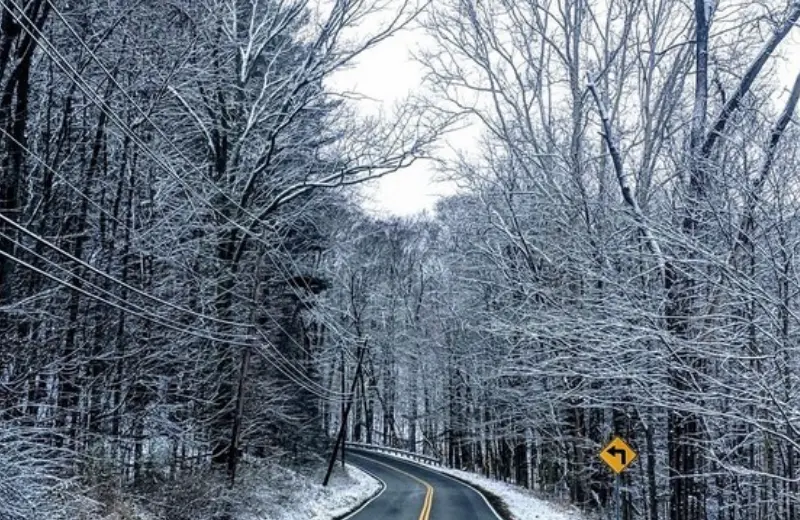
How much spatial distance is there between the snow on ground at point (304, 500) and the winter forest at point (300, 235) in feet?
3.27

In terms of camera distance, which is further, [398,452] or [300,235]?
[398,452]

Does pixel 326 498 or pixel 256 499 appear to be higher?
pixel 256 499

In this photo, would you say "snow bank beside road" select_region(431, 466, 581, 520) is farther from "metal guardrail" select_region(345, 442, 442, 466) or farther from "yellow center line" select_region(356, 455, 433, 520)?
"metal guardrail" select_region(345, 442, 442, 466)

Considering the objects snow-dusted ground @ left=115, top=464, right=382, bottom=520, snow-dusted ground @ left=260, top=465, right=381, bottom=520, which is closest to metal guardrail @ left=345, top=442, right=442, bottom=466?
snow-dusted ground @ left=260, top=465, right=381, bottom=520

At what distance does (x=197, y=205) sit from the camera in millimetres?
17781

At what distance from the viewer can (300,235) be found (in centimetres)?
2844

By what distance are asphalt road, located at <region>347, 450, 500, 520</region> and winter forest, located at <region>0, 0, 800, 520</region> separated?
3.74m

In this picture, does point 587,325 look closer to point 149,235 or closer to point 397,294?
point 149,235

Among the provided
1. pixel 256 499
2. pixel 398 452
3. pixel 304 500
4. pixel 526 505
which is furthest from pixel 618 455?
pixel 398 452

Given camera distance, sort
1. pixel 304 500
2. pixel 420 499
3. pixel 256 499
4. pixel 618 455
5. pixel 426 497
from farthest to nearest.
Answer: pixel 426 497, pixel 420 499, pixel 304 500, pixel 256 499, pixel 618 455

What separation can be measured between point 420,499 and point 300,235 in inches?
423

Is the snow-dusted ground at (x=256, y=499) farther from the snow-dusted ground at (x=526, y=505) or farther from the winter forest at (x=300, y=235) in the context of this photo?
the snow-dusted ground at (x=526, y=505)

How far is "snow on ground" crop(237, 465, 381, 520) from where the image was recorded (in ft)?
58.0

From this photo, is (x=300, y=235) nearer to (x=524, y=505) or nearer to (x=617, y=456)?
(x=524, y=505)
